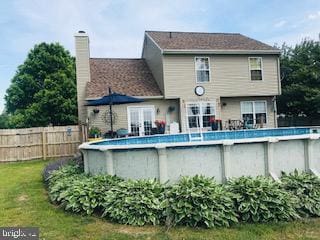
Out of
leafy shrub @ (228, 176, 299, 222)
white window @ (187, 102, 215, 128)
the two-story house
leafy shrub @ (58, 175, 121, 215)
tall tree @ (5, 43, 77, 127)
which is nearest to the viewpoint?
leafy shrub @ (228, 176, 299, 222)

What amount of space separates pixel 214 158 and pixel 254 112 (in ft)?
42.8

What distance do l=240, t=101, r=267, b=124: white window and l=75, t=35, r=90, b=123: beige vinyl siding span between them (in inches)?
366

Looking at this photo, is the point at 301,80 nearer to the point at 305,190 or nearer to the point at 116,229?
the point at 305,190

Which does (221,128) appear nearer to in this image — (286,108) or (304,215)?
(286,108)

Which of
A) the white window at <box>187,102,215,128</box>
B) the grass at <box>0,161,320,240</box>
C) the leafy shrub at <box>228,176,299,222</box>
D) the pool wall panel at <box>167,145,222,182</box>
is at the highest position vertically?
the white window at <box>187,102,215,128</box>

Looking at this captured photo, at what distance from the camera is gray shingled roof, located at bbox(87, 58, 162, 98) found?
1560 cm

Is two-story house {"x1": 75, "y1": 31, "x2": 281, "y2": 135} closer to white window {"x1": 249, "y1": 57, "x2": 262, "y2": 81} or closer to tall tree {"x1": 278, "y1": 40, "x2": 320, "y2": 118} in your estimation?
white window {"x1": 249, "y1": 57, "x2": 262, "y2": 81}

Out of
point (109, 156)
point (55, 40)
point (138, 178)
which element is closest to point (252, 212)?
point (138, 178)

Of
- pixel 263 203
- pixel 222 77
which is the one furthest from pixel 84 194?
pixel 222 77

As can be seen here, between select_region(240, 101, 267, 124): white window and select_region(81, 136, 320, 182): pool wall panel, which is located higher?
select_region(240, 101, 267, 124): white window

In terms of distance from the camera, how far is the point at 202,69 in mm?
16375

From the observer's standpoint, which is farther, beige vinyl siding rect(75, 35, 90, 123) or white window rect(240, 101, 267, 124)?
white window rect(240, 101, 267, 124)

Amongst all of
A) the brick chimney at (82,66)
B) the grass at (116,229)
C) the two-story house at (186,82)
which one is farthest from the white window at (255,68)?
the grass at (116,229)

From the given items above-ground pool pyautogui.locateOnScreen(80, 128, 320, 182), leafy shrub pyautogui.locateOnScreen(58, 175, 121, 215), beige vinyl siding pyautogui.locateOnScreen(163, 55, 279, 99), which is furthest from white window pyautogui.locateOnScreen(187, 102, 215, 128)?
leafy shrub pyautogui.locateOnScreen(58, 175, 121, 215)
